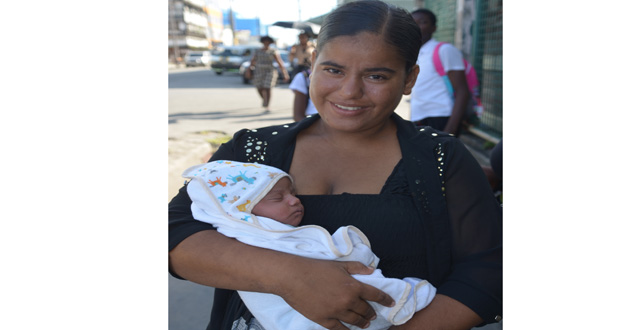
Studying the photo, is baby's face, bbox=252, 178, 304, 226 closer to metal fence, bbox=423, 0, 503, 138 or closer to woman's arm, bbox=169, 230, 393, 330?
woman's arm, bbox=169, 230, 393, 330

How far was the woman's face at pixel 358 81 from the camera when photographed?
5.37ft

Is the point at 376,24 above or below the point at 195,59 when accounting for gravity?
below

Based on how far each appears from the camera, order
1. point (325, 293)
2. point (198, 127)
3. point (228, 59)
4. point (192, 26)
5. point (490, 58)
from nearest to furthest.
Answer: point (325, 293) < point (490, 58) < point (198, 127) < point (228, 59) < point (192, 26)

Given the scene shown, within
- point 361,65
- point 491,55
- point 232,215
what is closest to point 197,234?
point 232,215

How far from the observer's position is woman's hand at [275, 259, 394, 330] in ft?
4.60

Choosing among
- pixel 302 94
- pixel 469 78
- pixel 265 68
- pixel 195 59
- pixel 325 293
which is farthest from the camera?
pixel 195 59

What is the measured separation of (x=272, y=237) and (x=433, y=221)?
0.47 metres

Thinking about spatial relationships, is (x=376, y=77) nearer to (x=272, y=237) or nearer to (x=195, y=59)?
(x=272, y=237)

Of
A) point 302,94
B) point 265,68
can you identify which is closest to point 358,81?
point 302,94

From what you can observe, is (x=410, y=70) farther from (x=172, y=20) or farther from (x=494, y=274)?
(x=172, y=20)

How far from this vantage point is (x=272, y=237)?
1518mm

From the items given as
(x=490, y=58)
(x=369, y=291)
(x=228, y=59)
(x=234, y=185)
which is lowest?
(x=369, y=291)

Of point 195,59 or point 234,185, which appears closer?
point 234,185

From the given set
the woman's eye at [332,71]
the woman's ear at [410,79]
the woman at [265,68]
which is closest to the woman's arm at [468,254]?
the woman's ear at [410,79]
